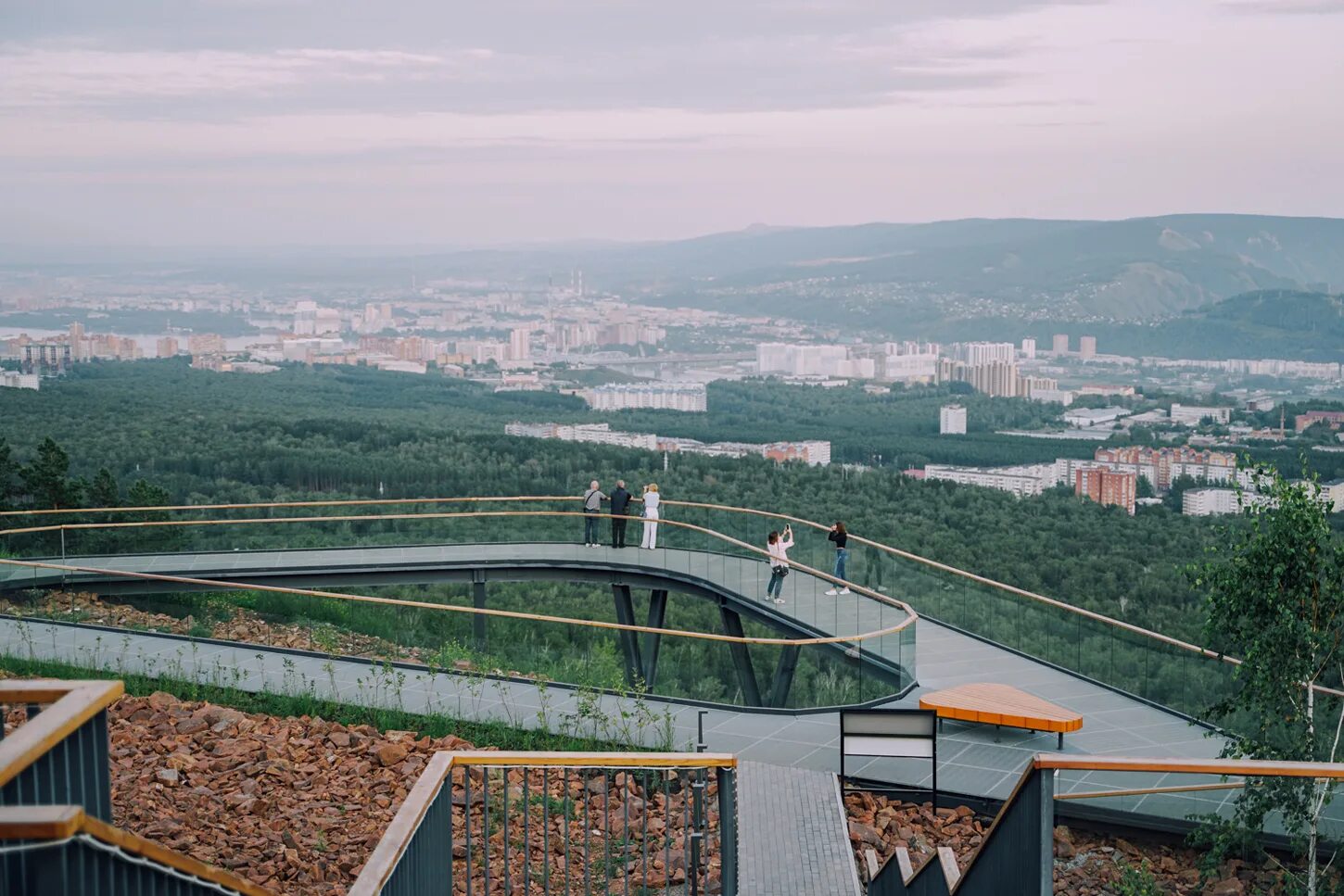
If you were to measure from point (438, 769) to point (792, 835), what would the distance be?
15.7ft

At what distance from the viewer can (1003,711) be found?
11.8 m

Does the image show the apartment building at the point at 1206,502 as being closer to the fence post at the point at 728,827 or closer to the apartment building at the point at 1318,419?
the apartment building at the point at 1318,419

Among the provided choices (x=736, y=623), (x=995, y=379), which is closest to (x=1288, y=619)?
(x=736, y=623)

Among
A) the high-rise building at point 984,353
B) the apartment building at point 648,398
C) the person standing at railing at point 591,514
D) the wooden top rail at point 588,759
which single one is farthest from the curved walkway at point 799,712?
the high-rise building at point 984,353

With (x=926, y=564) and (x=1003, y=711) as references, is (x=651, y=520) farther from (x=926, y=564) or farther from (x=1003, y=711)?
(x=1003, y=711)

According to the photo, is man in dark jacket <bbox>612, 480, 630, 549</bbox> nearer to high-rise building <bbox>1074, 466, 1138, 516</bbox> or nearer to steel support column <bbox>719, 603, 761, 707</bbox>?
steel support column <bbox>719, 603, 761, 707</bbox>

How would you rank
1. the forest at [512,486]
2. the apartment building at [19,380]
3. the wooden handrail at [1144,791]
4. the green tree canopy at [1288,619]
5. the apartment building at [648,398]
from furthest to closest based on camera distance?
the apartment building at [648,398] < the apartment building at [19,380] < the forest at [512,486] < the green tree canopy at [1288,619] < the wooden handrail at [1144,791]

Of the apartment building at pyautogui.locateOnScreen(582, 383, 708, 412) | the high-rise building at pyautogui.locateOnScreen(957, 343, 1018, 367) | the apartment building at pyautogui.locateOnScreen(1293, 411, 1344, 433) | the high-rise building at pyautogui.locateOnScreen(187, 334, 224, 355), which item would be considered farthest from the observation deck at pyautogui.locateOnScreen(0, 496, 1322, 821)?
the high-rise building at pyautogui.locateOnScreen(957, 343, 1018, 367)

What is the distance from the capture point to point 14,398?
197 ft

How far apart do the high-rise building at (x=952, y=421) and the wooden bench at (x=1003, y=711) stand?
68.1 meters

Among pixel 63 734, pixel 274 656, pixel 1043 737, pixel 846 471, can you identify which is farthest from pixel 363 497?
pixel 846 471

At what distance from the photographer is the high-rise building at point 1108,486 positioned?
49812 mm

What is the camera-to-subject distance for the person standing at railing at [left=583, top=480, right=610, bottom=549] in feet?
70.6

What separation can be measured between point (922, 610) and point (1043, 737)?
215 inches
